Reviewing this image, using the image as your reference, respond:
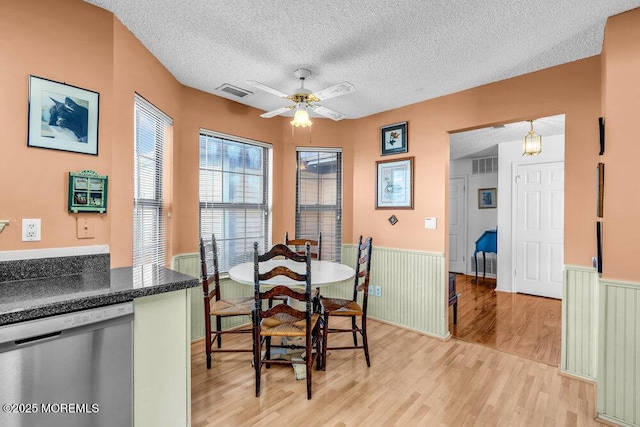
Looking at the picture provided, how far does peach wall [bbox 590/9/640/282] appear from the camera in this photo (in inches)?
72.9

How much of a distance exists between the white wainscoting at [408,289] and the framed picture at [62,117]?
2.32m

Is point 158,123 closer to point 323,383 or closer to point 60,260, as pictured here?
point 60,260

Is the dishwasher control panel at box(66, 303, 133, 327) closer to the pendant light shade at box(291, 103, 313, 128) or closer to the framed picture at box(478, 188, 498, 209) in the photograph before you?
the pendant light shade at box(291, 103, 313, 128)

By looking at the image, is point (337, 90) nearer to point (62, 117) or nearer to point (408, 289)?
point (62, 117)

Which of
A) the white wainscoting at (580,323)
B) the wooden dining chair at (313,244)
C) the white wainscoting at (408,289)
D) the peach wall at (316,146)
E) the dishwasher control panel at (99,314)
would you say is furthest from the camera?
the peach wall at (316,146)

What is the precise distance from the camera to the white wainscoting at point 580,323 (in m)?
2.36

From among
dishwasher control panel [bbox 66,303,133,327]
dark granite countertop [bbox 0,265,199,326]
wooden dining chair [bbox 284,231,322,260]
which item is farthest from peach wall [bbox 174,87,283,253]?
dishwasher control panel [bbox 66,303,133,327]

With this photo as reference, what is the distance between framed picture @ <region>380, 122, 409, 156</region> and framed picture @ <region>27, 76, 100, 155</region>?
2816mm

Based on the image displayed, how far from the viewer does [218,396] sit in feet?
7.08

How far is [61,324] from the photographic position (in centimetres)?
125

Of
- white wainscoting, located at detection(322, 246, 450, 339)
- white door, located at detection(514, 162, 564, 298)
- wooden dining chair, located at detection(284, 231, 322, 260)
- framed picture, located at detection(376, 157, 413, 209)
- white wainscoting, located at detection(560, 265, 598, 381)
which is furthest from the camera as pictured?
white door, located at detection(514, 162, 564, 298)

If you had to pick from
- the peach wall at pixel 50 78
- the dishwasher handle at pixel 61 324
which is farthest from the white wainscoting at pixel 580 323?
the peach wall at pixel 50 78

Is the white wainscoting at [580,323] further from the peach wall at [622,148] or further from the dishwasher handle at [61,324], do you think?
the dishwasher handle at [61,324]

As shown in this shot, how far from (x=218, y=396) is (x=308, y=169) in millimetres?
2688
